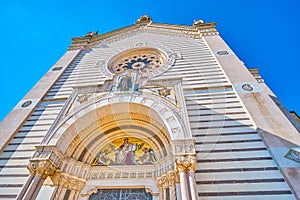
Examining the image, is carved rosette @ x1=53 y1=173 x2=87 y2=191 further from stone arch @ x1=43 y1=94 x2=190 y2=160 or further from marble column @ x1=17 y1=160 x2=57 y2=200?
stone arch @ x1=43 y1=94 x2=190 y2=160

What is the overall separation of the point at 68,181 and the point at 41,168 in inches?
38.0

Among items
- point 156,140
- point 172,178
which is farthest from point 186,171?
point 156,140

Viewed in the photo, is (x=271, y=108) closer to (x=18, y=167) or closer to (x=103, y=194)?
(x=103, y=194)

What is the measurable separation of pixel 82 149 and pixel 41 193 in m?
1.77

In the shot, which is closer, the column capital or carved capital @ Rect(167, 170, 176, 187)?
carved capital @ Rect(167, 170, 176, 187)

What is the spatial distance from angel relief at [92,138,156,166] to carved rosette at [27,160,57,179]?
62.8 inches

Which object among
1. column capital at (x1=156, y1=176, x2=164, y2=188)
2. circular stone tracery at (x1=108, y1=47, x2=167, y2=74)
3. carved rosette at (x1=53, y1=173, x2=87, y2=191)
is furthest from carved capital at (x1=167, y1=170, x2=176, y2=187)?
circular stone tracery at (x1=108, y1=47, x2=167, y2=74)

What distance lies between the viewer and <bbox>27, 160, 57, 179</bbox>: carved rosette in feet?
16.9

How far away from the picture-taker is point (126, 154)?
267 inches

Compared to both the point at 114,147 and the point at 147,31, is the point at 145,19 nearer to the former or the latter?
the point at 147,31

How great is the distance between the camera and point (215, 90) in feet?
25.0

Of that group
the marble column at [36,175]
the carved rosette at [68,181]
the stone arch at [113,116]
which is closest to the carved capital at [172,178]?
the stone arch at [113,116]

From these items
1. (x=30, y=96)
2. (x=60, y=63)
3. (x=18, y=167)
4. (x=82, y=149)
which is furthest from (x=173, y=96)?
(x=60, y=63)

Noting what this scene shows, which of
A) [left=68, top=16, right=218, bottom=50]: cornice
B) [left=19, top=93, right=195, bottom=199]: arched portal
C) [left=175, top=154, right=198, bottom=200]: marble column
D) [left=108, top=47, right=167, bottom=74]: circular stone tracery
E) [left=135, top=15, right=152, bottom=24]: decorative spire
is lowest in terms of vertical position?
[left=175, top=154, right=198, bottom=200]: marble column
